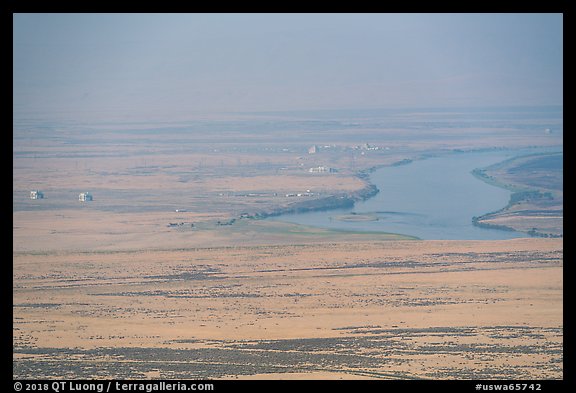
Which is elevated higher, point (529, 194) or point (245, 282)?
point (529, 194)

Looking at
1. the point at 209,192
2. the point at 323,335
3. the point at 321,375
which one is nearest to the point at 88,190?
the point at 209,192

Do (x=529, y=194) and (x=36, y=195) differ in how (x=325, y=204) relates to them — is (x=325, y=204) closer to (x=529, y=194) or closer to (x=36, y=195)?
(x=529, y=194)

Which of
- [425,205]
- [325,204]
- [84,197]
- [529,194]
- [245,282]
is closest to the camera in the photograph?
[245,282]

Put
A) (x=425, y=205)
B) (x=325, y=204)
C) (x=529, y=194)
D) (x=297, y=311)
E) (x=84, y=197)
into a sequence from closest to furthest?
(x=297, y=311) < (x=325, y=204) < (x=425, y=205) < (x=84, y=197) < (x=529, y=194)

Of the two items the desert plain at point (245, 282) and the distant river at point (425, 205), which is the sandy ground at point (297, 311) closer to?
the desert plain at point (245, 282)

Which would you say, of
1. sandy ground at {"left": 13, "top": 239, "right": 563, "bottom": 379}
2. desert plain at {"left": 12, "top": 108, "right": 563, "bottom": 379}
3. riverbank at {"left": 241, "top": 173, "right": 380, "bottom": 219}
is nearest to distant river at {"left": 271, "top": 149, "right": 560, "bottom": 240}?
riverbank at {"left": 241, "top": 173, "right": 380, "bottom": 219}

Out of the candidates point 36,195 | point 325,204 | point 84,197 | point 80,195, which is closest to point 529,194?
point 325,204

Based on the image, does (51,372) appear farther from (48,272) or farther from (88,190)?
(88,190)
